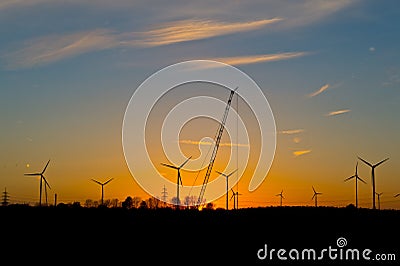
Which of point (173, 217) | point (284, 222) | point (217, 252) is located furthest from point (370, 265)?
point (173, 217)

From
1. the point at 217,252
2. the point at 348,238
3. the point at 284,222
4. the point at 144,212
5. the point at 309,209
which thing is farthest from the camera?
the point at 309,209

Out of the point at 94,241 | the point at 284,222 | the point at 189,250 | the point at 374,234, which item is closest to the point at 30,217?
the point at 94,241

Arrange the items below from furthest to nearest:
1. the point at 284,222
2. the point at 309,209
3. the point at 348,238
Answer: the point at 309,209, the point at 284,222, the point at 348,238

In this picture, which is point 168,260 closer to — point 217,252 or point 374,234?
point 217,252

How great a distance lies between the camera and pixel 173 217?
385 ft

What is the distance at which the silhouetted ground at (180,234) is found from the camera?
8119 centimetres

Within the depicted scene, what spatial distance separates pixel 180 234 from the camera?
9894 cm

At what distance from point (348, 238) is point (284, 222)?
15.9 m

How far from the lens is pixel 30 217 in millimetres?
103812

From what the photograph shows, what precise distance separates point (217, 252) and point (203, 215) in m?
36.5

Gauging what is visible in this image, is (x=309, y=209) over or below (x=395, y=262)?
over

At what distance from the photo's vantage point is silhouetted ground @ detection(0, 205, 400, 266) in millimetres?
81188

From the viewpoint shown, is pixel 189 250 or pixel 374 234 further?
pixel 374 234

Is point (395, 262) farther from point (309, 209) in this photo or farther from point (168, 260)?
point (309, 209)
